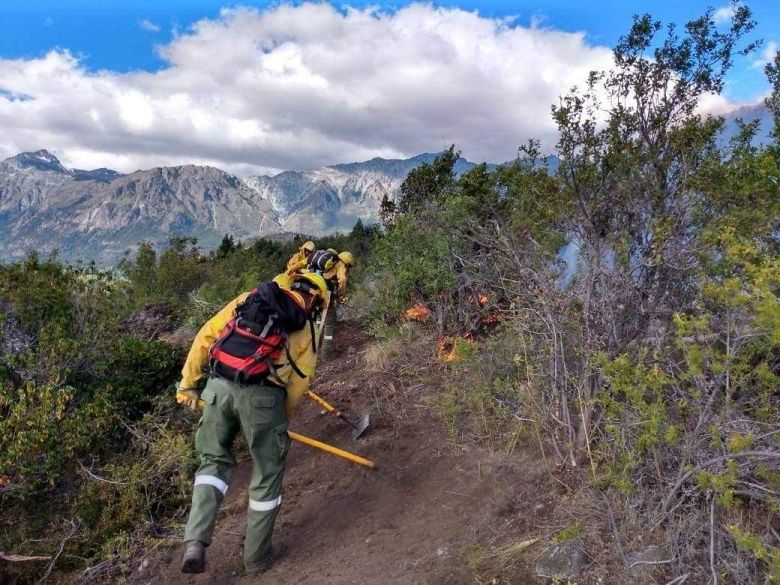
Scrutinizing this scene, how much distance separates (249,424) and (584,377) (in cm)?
220

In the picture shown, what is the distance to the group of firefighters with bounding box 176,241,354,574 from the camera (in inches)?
144

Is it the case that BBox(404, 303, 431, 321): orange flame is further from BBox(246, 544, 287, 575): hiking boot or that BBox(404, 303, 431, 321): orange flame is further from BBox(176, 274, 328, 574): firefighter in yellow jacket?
BBox(246, 544, 287, 575): hiking boot

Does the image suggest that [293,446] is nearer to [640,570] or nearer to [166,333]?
[640,570]

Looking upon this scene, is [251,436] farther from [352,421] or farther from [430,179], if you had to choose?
[430,179]

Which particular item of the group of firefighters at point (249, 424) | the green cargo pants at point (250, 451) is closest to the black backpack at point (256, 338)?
the group of firefighters at point (249, 424)

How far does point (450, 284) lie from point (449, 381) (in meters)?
1.56

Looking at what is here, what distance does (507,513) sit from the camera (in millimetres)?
3609

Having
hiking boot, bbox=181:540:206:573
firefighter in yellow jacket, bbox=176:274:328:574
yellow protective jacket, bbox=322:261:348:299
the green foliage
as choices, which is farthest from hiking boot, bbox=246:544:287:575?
the green foliage

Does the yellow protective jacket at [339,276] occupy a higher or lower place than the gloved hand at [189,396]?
higher

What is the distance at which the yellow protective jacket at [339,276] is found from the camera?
5.59 m

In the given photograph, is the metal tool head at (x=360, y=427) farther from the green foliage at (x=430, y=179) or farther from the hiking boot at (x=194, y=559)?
the green foliage at (x=430, y=179)

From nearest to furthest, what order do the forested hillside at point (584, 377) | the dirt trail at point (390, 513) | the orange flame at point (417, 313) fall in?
the forested hillside at point (584, 377), the dirt trail at point (390, 513), the orange flame at point (417, 313)

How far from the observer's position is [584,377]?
11.8 ft

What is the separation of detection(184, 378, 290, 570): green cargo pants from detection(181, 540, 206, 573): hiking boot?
0.14m
